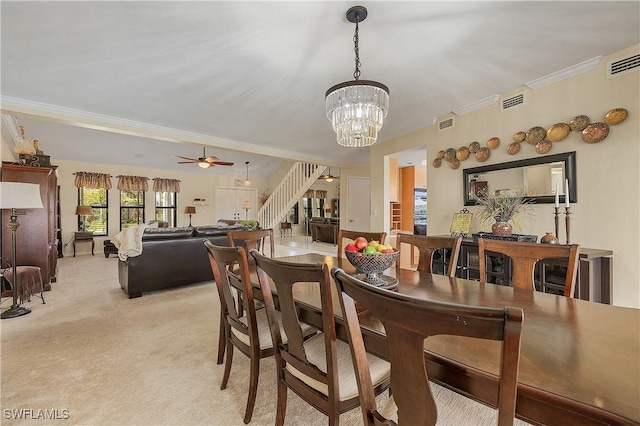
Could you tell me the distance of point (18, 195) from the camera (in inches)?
124

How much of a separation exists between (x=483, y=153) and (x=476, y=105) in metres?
0.59

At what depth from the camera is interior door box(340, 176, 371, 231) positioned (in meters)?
7.37

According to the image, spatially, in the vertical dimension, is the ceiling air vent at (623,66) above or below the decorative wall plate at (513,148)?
above

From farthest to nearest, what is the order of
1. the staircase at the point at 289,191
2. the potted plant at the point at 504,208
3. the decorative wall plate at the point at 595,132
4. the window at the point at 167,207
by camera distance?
the window at the point at 167,207 < the staircase at the point at 289,191 < the potted plant at the point at 504,208 < the decorative wall plate at the point at 595,132

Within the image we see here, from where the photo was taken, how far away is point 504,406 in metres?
0.63

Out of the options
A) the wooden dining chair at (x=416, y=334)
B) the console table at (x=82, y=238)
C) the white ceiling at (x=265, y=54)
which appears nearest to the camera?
the wooden dining chair at (x=416, y=334)

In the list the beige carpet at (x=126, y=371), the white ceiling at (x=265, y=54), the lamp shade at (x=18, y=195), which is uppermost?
the white ceiling at (x=265, y=54)

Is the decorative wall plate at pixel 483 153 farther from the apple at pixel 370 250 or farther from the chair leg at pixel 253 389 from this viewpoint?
the chair leg at pixel 253 389

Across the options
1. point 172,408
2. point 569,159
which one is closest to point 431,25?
point 569,159

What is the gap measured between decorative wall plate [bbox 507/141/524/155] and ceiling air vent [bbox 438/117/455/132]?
2.83ft

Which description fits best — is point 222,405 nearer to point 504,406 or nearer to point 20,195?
point 504,406

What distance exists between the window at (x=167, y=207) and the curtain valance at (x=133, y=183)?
1.68ft

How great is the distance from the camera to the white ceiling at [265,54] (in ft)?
6.57

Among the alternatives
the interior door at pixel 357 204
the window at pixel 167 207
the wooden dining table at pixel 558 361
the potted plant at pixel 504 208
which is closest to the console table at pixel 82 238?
the window at pixel 167 207
